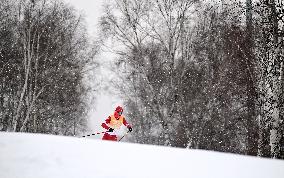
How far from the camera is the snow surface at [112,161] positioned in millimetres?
2346

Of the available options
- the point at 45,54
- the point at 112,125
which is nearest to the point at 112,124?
the point at 112,125

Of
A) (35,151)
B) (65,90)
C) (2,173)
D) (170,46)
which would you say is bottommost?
(2,173)

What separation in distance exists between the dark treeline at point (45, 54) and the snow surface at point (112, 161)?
1445cm

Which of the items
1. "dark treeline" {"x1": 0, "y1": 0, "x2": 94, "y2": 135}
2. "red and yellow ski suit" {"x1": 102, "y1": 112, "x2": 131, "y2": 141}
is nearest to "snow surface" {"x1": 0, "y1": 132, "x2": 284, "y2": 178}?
"red and yellow ski suit" {"x1": 102, "y1": 112, "x2": 131, "y2": 141}

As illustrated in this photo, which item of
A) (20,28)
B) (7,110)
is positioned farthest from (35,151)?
(7,110)

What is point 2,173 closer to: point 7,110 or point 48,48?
point 48,48

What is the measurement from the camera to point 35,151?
2.94 m

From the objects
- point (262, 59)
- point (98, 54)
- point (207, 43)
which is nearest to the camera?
point (262, 59)

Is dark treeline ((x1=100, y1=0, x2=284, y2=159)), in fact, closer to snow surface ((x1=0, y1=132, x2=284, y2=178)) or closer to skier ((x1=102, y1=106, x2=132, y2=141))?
skier ((x1=102, y1=106, x2=132, y2=141))

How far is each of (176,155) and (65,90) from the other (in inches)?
705

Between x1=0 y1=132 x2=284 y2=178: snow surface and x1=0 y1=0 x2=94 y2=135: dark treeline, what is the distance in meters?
14.5

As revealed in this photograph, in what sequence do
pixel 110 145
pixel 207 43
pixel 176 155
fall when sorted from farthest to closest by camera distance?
1. pixel 207 43
2. pixel 110 145
3. pixel 176 155

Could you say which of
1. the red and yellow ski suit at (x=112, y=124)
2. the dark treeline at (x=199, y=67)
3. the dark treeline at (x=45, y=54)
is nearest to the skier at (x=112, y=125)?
the red and yellow ski suit at (x=112, y=124)

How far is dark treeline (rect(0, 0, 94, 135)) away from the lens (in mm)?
17625
